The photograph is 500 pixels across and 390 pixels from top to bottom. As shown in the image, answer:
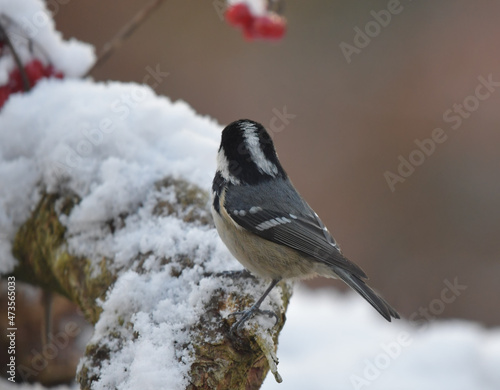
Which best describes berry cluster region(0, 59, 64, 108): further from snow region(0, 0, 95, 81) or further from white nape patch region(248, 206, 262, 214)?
white nape patch region(248, 206, 262, 214)

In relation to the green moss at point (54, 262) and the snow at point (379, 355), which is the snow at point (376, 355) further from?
the green moss at point (54, 262)

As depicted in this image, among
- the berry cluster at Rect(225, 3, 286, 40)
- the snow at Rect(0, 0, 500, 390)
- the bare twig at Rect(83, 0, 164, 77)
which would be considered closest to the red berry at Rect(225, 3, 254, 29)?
the berry cluster at Rect(225, 3, 286, 40)

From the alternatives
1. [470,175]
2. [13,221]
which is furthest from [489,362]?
[470,175]

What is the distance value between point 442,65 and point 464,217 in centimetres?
179

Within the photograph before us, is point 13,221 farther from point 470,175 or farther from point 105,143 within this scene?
point 470,175

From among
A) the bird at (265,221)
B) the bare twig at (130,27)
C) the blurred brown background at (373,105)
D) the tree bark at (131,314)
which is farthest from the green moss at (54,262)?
the blurred brown background at (373,105)

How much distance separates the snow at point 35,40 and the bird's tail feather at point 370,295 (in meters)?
1.56

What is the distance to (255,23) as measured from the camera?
232cm

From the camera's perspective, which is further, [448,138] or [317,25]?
[317,25]

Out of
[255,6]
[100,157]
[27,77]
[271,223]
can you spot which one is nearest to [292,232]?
[271,223]

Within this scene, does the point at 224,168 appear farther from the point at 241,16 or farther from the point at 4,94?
the point at 4,94

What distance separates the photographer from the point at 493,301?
14.4 feet

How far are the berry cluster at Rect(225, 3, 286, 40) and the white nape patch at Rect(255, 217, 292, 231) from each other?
82 centimetres

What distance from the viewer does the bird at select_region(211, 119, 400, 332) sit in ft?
5.96
